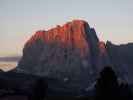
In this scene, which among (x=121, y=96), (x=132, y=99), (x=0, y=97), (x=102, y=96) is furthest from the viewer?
(x=0, y=97)

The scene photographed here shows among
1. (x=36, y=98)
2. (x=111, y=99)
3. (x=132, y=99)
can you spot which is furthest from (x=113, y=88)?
(x=36, y=98)

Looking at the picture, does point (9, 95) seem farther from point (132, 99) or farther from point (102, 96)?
point (102, 96)

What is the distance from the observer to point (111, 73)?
63.9 meters

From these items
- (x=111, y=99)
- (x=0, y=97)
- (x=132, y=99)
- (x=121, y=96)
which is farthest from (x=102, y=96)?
(x=0, y=97)

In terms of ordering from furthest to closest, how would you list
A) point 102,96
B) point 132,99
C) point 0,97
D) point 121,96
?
point 0,97
point 132,99
point 121,96
point 102,96

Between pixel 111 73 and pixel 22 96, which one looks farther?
pixel 22 96

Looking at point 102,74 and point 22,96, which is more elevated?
point 102,74

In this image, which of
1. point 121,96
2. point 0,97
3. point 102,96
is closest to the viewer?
point 102,96

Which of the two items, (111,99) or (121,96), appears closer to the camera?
(111,99)

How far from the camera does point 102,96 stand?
6300 cm

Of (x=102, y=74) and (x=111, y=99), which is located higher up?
(x=102, y=74)

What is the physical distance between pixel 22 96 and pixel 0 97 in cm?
663

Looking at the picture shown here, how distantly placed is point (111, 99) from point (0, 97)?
149 ft

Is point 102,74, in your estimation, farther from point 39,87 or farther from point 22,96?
point 22,96
